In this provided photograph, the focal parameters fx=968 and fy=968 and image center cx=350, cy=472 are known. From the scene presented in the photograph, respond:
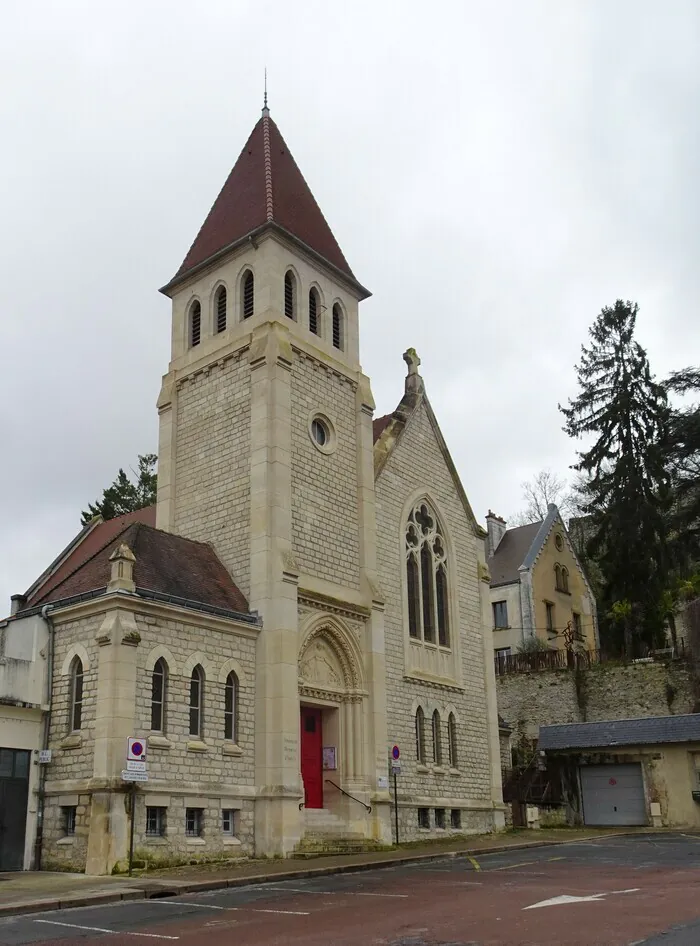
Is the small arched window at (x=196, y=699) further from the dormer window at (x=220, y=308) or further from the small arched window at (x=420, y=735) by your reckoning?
the dormer window at (x=220, y=308)

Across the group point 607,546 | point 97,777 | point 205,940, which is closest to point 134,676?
point 97,777

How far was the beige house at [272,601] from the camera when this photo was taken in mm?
20500

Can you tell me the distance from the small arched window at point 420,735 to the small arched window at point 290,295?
12.2 m

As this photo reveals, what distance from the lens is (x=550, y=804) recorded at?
35.0 meters

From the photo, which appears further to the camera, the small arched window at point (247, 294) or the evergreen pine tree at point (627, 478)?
the evergreen pine tree at point (627, 478)

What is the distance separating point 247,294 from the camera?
91.8ft

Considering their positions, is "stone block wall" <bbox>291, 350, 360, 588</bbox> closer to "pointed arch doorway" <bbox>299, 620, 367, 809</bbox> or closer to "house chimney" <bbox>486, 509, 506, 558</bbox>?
"pointed arch doorway" <bbox>299, 620, 367, 809</bbox>

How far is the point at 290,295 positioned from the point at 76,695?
1290 centimetres

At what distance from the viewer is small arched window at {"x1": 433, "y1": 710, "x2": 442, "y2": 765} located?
1145 inches

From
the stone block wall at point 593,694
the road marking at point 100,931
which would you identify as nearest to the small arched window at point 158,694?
the road marking at point 100,931

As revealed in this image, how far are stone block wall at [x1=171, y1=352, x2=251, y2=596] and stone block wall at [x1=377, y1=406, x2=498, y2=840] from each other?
5.24 m

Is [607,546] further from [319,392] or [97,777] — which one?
[97,777]

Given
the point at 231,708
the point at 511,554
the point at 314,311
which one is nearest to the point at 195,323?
the point at 314,311

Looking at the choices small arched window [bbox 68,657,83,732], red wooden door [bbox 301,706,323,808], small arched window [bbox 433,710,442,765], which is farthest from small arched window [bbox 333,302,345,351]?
small arched window [bbox 68,657,83,732]
